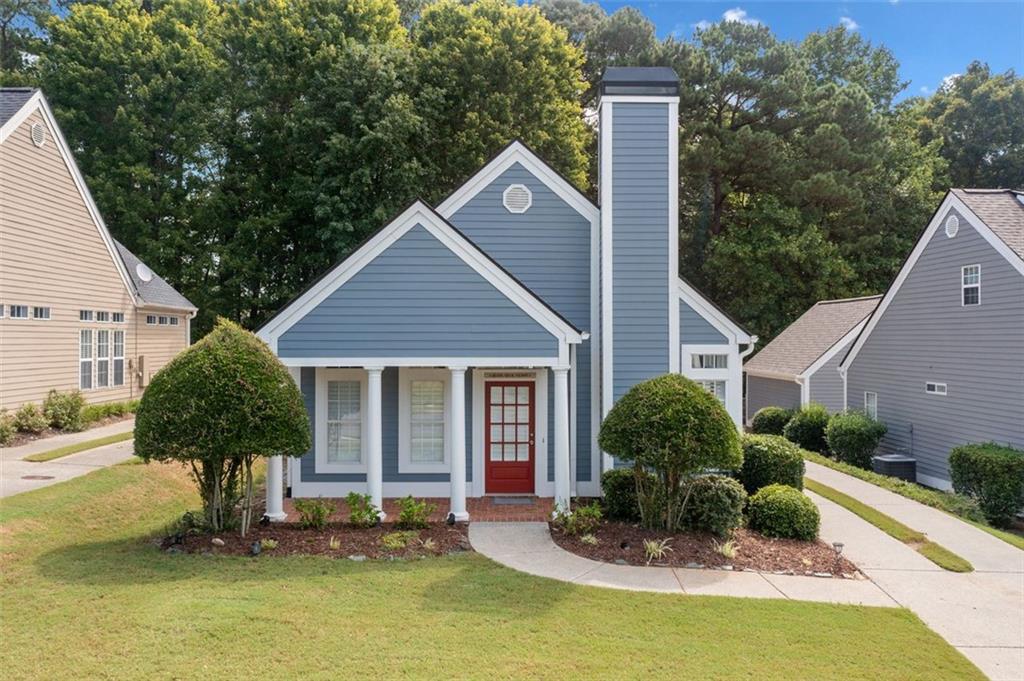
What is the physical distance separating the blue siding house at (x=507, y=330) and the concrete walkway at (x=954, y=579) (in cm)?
295

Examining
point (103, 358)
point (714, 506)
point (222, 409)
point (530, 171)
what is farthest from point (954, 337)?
point (103, 358)

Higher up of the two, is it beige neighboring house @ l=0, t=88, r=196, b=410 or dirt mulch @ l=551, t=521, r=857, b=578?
beige neighboring house @ l=0, t=88, r=196, b=410

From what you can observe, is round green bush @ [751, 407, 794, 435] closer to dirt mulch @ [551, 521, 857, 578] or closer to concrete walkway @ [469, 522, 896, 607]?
dirt mulch @ [551, 521, 857, 578]

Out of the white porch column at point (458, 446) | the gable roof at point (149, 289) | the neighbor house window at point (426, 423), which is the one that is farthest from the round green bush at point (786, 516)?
the gable roof at point (149, 289)

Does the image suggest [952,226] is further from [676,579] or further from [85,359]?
[85,359]

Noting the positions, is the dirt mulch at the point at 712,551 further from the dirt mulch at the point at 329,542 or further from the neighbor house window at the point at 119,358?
the neighbor house window at the point at 119,358

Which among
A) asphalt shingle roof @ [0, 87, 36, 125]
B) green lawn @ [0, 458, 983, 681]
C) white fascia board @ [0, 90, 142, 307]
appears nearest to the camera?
green lawn @ [0, 458, 983, 681]

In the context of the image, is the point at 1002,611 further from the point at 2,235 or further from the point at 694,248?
the point at 694,248

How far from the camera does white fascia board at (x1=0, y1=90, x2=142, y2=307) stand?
15695 millimetres

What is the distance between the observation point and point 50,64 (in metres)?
27.3

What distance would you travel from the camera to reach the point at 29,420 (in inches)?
587

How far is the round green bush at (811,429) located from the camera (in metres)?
20.2

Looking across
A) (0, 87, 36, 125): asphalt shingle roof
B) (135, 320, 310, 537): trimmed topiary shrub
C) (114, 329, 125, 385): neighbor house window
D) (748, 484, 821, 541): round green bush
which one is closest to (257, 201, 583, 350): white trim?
(135, 320, 310, 537): trimmed topiary shrub

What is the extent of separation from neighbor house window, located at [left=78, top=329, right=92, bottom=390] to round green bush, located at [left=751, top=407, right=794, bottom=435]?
71.4 ft
